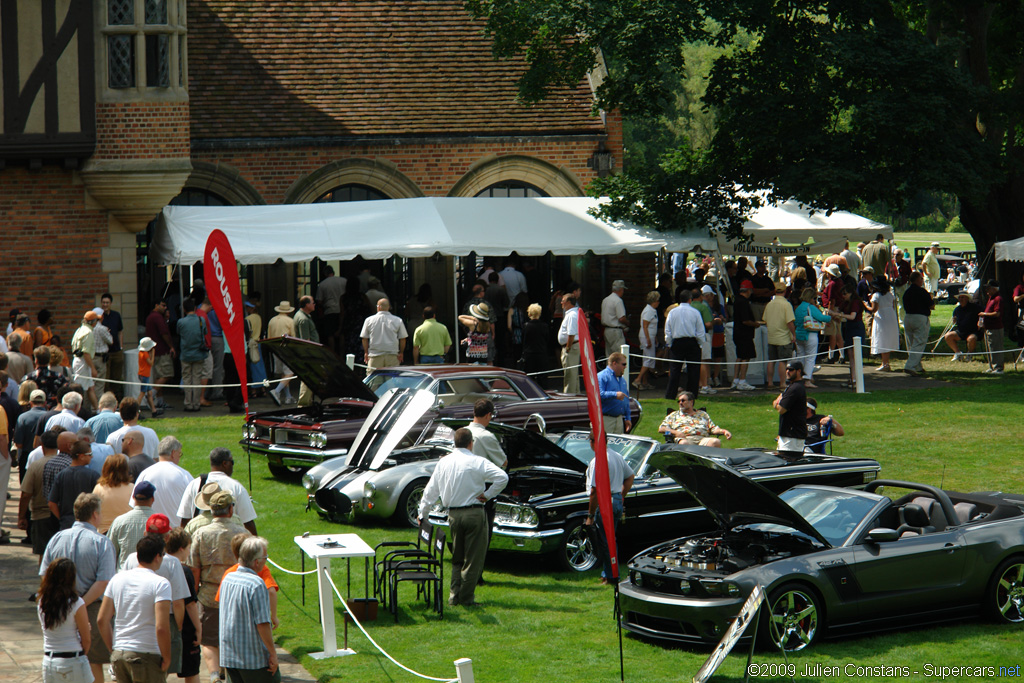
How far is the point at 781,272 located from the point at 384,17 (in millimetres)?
18056

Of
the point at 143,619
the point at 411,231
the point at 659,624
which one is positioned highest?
the point at 411,231

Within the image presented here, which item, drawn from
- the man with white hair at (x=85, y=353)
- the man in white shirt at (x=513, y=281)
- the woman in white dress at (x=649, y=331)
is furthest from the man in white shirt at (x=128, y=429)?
the man in white shirt at (x=513, y=281)

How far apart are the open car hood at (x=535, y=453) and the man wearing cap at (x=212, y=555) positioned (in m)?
3.77

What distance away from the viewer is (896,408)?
1850 cm

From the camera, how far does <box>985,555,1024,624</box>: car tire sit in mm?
9234

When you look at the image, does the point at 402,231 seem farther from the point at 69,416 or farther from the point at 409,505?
the point at 69,416

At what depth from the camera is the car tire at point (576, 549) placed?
10.9m

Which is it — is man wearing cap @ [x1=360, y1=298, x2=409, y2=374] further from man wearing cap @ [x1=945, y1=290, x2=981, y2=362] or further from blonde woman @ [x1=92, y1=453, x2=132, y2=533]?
man wearing cap @ [x1=945, y1=290, x2=981, y2=362]

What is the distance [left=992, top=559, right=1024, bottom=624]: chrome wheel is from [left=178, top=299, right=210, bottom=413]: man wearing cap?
12591mm

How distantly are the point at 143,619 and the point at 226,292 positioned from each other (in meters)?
7.38

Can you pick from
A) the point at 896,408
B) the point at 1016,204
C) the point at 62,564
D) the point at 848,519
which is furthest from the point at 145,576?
the point at 1016,204

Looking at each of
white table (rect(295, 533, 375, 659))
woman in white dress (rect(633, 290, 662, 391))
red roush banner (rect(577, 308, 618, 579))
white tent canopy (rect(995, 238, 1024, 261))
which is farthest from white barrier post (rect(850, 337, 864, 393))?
white table (rect(295, 533, 375, 659))

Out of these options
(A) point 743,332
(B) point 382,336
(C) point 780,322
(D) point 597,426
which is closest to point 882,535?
(D) point 597,426

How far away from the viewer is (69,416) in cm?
1124
